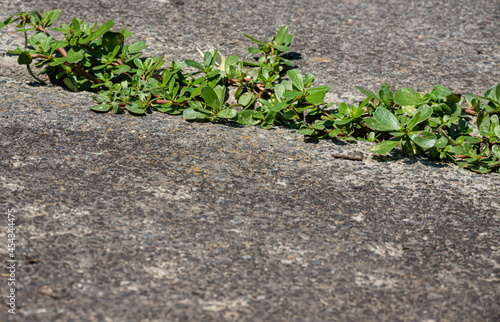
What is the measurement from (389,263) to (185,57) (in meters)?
1.68

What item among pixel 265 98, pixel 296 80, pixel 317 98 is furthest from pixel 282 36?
pixel 317 98

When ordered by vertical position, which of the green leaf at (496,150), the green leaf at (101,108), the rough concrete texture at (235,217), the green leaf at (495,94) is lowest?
the rough concrete texture at (235,217)

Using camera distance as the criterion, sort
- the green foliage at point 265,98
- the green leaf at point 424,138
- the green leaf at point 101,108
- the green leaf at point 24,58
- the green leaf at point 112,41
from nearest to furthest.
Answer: the green leaf at point 424,138
the green foliage at point 265,98
the green leaf at point 101,108
the green leaf at point 24,58
the green leaf at point 112,41

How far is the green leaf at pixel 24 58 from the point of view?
255cm

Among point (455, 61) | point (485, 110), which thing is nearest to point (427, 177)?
point (485, 110)

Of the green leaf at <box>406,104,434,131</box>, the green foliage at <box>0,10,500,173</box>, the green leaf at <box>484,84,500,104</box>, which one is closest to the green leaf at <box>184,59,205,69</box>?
the green foliage at <box>0,10,500,173</box>

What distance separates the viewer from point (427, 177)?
7.13ft

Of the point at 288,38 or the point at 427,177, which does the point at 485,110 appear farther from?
the point at 288,38

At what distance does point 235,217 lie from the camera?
6.03 feet

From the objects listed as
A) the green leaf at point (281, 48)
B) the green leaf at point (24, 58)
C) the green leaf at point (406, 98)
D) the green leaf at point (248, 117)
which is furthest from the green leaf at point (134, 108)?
the green leaf at point (406, 98)

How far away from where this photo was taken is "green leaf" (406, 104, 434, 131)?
224 centimetres

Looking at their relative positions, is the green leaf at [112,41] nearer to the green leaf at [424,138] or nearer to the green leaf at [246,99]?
the green leaf at [246,99]

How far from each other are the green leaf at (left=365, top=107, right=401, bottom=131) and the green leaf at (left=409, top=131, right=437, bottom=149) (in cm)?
7

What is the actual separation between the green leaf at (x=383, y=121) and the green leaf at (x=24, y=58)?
1.56 meters
